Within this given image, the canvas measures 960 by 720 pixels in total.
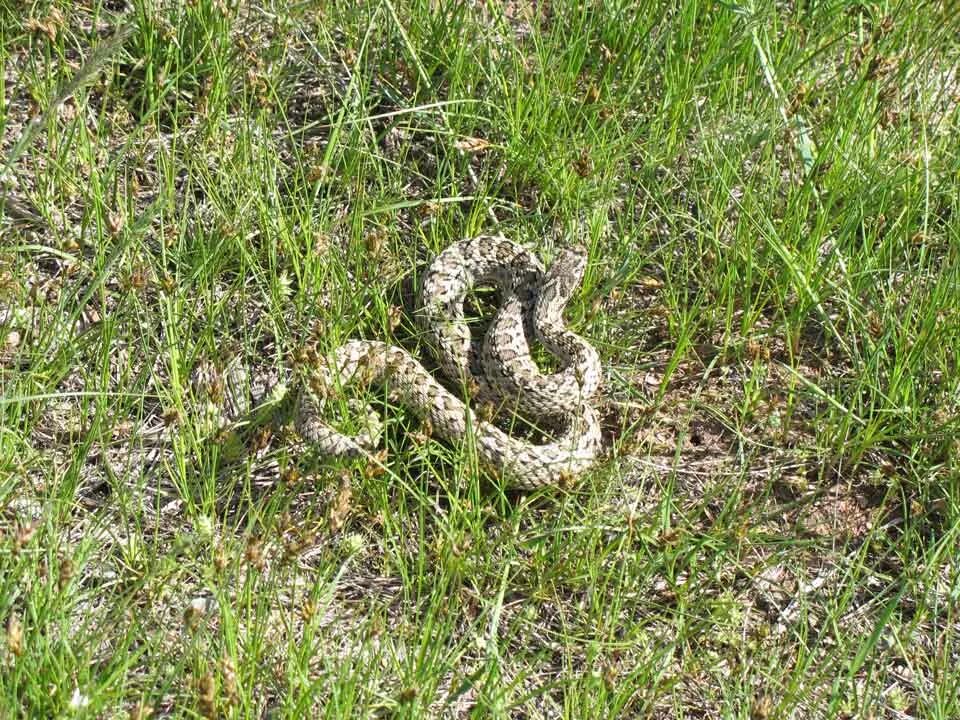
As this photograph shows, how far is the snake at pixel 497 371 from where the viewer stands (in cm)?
508

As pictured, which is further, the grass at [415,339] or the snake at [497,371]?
the snake at [497,371]

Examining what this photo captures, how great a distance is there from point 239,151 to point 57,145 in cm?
89

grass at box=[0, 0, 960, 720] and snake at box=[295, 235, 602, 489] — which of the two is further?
snake at box=[295, 235, 602, 489]

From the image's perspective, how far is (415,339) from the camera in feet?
19.2

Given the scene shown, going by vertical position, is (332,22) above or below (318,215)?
above

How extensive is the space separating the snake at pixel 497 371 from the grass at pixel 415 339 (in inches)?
5.5

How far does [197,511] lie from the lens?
191 inches

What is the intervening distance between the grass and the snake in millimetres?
140

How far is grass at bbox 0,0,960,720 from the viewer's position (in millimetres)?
4293

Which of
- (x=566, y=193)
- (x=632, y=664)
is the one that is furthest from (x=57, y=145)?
(x=632, y=664)

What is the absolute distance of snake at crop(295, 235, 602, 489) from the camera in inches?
200

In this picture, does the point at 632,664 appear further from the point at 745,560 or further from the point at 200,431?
the point at 200,431

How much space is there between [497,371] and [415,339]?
1.59 feet

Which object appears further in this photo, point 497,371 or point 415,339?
point 415,339
